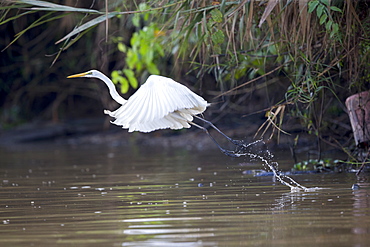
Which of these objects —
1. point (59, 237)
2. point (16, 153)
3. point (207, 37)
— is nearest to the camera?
point (59, 237)

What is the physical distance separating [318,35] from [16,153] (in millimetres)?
5156

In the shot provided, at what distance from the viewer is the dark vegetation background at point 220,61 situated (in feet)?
13.3

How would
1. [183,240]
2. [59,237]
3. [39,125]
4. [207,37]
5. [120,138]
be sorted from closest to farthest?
[183,240] → [59,237] → [207,37] → [120,138] → [39,125]

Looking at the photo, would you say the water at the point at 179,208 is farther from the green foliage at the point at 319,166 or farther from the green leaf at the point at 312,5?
the green leaf at the point at 312,5

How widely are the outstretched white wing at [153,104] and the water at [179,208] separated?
44 centimetres

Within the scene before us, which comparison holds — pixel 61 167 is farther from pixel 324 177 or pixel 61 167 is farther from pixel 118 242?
pixel 118 242

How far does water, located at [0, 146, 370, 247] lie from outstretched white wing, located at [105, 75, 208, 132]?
437mm

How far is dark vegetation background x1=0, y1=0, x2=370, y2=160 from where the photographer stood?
404 cm

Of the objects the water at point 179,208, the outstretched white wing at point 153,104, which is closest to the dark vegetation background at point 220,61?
the outstretched white wing at point 153,104

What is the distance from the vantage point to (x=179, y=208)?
132 inches

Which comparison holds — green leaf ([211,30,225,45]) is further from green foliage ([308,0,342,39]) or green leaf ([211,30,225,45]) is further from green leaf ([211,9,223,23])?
green foliage ([308,0,342,39])

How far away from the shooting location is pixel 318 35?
14.5ft

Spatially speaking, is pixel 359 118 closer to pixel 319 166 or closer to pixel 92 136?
pixel 319 166


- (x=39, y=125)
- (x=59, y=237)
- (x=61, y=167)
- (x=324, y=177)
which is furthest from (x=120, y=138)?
(x=59, y=237)
